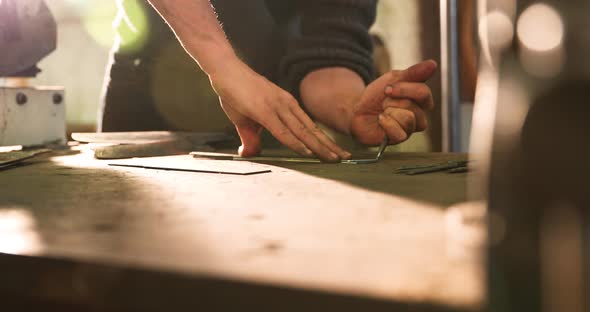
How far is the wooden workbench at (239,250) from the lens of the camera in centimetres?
27

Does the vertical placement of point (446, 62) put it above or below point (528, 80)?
above

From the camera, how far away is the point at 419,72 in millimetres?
1002

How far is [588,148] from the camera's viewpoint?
23 cm

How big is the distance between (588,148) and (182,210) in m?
0.31

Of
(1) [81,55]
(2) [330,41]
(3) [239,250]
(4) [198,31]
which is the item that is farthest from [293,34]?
(1) [81,55]

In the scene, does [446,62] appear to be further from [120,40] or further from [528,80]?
[528,80]

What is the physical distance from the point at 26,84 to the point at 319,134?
825mm

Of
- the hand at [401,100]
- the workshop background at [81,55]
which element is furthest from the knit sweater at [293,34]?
the workshop background at [81,55]

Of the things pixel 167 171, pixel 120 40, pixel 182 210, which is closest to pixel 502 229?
pixel 182 210

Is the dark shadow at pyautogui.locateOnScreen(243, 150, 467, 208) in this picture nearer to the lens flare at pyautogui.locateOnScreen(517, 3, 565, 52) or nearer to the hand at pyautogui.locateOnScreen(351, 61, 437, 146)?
the hand at pyautogui.locateOnScreen(351, 61, 437, 146)

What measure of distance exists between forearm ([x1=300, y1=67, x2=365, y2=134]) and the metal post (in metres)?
0.70

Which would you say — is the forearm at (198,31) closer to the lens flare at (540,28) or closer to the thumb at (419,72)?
the thumb at (419,72)

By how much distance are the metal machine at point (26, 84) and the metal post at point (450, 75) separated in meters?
1.20

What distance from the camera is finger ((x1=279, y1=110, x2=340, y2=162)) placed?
91 cm
